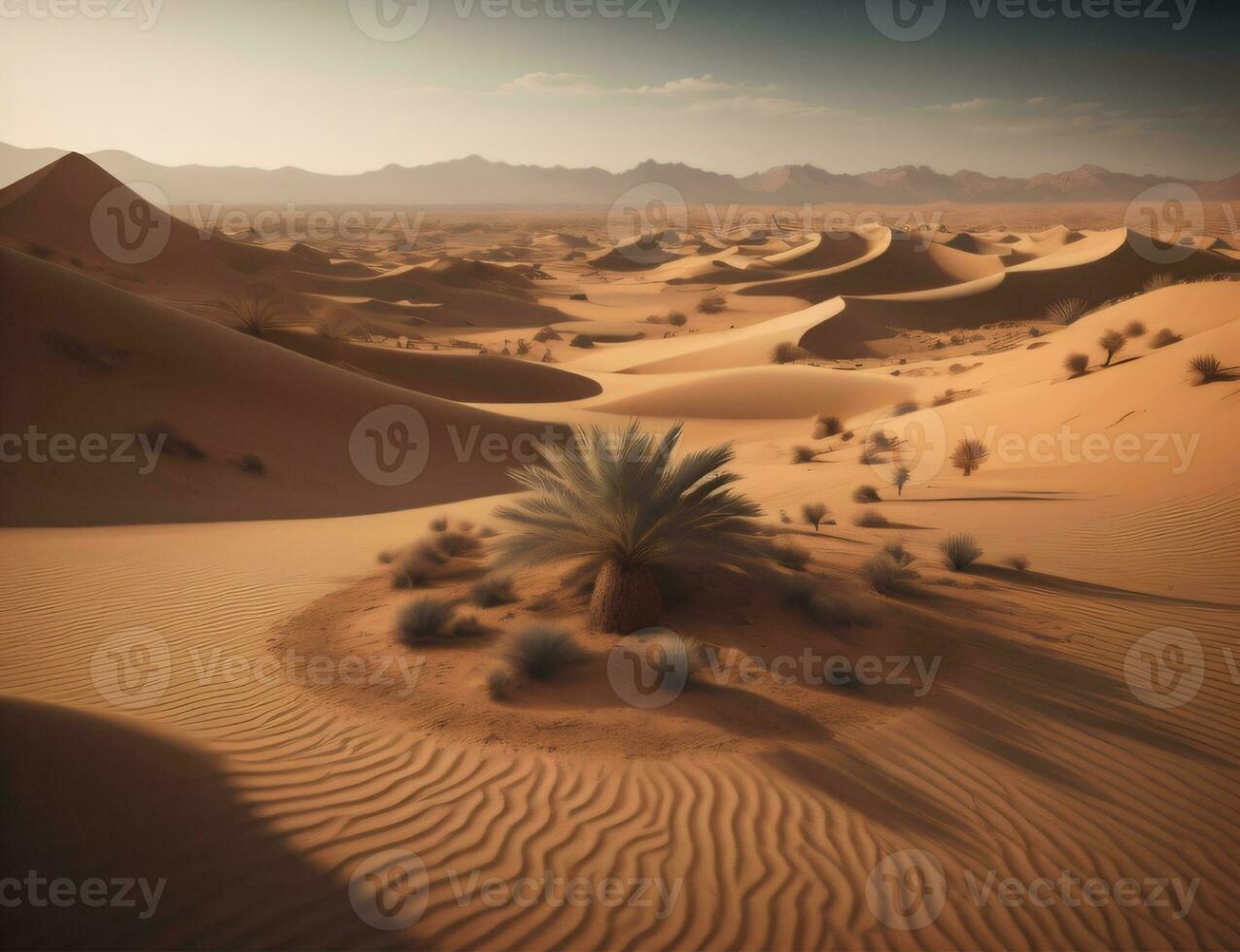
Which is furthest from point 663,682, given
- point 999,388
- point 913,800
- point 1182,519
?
point 999,388

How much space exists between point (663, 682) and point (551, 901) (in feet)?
6.96

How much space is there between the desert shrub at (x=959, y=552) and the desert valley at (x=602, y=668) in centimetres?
5

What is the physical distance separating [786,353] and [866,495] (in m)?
19.5

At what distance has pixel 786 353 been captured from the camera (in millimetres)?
29797

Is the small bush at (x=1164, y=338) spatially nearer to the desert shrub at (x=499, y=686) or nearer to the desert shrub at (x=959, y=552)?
the desert shrub at (x=959, y=552)

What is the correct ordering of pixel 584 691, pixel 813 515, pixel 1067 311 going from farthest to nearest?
pixel 1067 311 < pixel 813 515 < pixel 584 691

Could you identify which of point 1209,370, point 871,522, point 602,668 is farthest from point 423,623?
point 1209,370

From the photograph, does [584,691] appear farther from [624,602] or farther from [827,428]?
[827,428]

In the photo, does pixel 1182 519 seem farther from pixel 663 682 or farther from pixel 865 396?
pixel 865 396

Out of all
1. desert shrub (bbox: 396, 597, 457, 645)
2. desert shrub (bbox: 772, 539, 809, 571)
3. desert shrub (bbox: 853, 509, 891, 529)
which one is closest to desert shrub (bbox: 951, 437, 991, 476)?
desert shrub (bbox: 853, 509, 891, 529)

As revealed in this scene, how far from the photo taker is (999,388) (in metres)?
17.9

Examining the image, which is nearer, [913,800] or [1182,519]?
[913,800]

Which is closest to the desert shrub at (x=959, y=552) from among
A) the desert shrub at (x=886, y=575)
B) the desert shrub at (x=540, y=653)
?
the desert shrub at (x=886, y=575)

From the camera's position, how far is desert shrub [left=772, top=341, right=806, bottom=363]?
1163 inches
